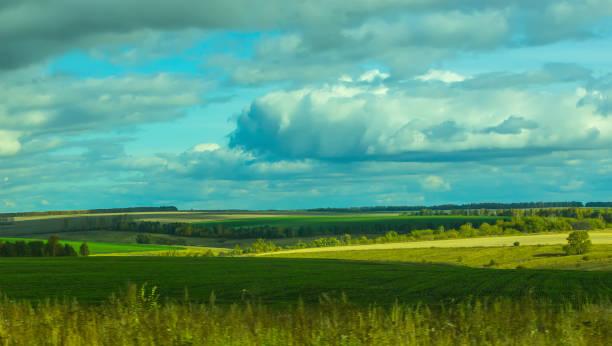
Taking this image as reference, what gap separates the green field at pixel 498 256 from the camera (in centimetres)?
8934

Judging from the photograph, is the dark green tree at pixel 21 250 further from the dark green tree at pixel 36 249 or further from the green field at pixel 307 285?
the green field at pixel 307 285

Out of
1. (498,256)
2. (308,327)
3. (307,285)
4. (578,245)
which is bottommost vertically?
(498,256)

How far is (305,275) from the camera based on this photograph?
53.8 meters

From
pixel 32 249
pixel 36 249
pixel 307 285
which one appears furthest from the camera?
pixel 36 249

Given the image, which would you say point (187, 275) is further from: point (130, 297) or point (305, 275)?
point (130, 297)

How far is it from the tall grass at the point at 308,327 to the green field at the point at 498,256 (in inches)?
3128

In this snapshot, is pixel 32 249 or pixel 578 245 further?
pixel 32 249

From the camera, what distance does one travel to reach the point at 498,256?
104 metres

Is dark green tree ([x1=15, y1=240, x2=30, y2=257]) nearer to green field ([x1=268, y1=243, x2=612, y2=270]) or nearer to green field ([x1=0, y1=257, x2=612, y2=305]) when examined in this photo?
green field ([x1=268, y1=243, x2=612, y2=270])

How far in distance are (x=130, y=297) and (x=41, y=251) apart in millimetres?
119942

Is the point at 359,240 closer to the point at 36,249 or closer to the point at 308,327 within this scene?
the point at 36,249

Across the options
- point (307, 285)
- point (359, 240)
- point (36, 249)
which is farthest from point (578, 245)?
point (36, 249)

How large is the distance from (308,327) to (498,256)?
340ft

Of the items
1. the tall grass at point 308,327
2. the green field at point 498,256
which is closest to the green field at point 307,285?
the tall grass at point 308,327
